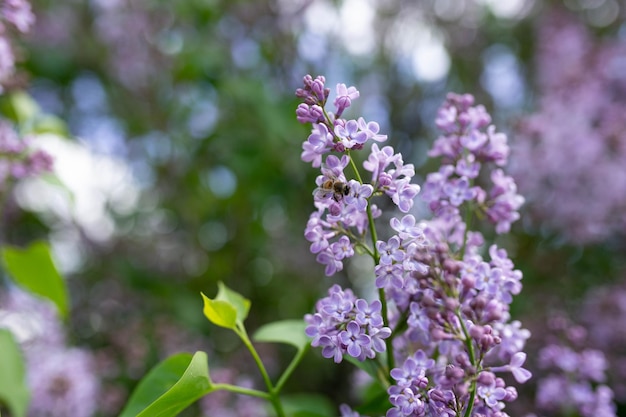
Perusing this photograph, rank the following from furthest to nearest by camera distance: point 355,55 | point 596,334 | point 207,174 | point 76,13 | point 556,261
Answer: point 76,13 → point 355,55 → point 207,174 → point 556,261 → point 596,334

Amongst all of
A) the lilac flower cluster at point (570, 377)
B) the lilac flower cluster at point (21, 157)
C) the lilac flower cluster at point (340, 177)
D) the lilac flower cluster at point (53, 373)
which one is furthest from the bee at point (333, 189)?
the lilac flower cluster at point (53, 373)

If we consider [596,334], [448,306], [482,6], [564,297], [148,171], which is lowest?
[448,306]

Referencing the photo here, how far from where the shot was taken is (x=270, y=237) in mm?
2807

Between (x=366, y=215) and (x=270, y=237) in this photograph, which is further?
(x=270, y=237)

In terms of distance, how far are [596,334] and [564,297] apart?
0.70 ft

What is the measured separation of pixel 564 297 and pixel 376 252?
131 cm

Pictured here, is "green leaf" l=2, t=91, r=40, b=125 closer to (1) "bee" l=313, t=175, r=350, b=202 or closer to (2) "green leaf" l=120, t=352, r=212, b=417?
(2) "green leaf" l=120, t=352, r=212, b=417

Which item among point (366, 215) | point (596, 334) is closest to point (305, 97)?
point (366, 215)

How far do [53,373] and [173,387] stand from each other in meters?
0.95

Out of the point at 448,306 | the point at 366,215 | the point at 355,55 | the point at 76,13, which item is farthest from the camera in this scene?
the point at 76,13

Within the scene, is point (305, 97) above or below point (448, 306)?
above

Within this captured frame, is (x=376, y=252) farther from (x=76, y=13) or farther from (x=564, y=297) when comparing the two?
(x=76, y=13)

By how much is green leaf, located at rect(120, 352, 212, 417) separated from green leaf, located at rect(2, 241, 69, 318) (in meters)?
0.46

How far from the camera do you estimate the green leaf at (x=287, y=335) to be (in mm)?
966
